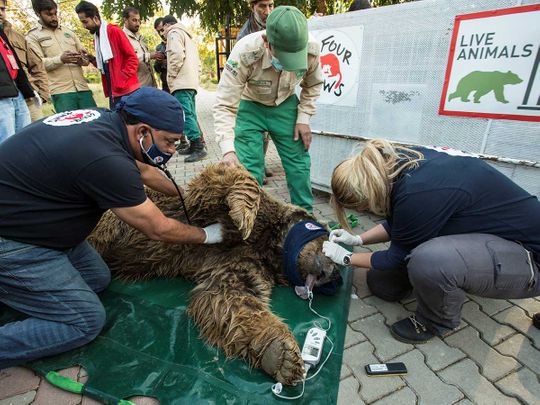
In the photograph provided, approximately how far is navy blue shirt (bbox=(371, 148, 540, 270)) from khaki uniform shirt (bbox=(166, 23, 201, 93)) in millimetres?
5005

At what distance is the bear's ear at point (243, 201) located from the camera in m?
2.38

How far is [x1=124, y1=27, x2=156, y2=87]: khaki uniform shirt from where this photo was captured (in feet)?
19.4

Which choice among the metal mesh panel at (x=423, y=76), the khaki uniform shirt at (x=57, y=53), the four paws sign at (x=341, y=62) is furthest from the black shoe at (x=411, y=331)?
the khaki uniform shirt at (x=57, y=53)

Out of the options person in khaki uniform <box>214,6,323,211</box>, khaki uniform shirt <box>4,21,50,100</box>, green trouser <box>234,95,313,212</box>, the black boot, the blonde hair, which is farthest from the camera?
the black boot

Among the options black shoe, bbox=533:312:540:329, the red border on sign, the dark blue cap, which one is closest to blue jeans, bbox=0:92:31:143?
the dark blue cap

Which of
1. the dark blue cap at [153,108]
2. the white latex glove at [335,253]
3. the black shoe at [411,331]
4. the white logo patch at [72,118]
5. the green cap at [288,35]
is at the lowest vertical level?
the black shoe at [411,331]

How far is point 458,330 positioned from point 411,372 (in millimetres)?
593

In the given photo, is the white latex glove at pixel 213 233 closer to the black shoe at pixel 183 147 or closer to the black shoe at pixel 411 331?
the black shoe at pixel 411 331

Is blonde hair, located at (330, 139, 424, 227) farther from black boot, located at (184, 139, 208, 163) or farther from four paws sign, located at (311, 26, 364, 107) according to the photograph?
black boot, located at (184, 139, 208, 163)

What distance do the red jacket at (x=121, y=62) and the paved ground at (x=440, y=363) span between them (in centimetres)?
420

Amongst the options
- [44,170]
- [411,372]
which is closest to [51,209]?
[44,170]

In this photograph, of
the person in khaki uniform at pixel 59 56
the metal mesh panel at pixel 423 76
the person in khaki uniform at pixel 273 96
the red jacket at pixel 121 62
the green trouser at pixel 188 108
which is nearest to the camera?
the person in khaki uniform at pixel 273 96

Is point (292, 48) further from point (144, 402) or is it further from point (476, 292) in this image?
point (144, 402)

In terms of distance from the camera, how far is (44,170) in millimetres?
1883
